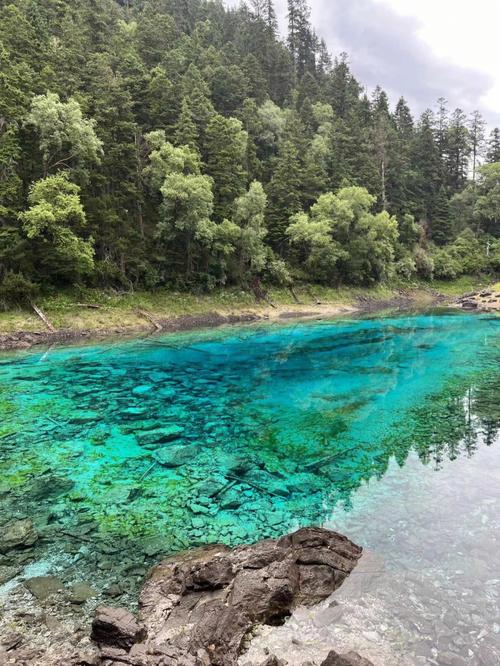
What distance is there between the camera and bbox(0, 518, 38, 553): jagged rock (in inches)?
291

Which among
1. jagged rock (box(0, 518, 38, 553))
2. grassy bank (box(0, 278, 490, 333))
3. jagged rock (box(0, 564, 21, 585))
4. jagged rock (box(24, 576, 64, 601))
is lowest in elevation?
jagged rock (box(0, 518, 38, 553))

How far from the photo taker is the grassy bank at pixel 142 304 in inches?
1195

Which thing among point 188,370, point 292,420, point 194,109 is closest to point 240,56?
point 194,109

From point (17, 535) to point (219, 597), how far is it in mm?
4179

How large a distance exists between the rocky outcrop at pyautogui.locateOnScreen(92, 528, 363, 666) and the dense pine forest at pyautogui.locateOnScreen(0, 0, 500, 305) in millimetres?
26644

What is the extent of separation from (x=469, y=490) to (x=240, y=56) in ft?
289

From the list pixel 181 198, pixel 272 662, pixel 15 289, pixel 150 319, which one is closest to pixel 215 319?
pixel 150 319

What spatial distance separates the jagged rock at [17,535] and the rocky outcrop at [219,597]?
2565 millimetres

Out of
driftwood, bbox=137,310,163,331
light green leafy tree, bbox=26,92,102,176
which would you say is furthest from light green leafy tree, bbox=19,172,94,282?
driftwood, bbox=137,310,163,331

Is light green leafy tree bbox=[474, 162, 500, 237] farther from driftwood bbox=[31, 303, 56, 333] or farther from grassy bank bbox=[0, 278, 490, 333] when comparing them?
driftwood bbox=[31, 303, 56, 333]

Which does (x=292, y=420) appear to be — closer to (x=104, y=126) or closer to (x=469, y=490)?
(x=469, y=490)

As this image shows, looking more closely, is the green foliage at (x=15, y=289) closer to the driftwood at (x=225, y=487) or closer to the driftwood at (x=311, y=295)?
the driftwood at (x=225, y=487)

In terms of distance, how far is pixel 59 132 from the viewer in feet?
101

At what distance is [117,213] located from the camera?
127 ft
